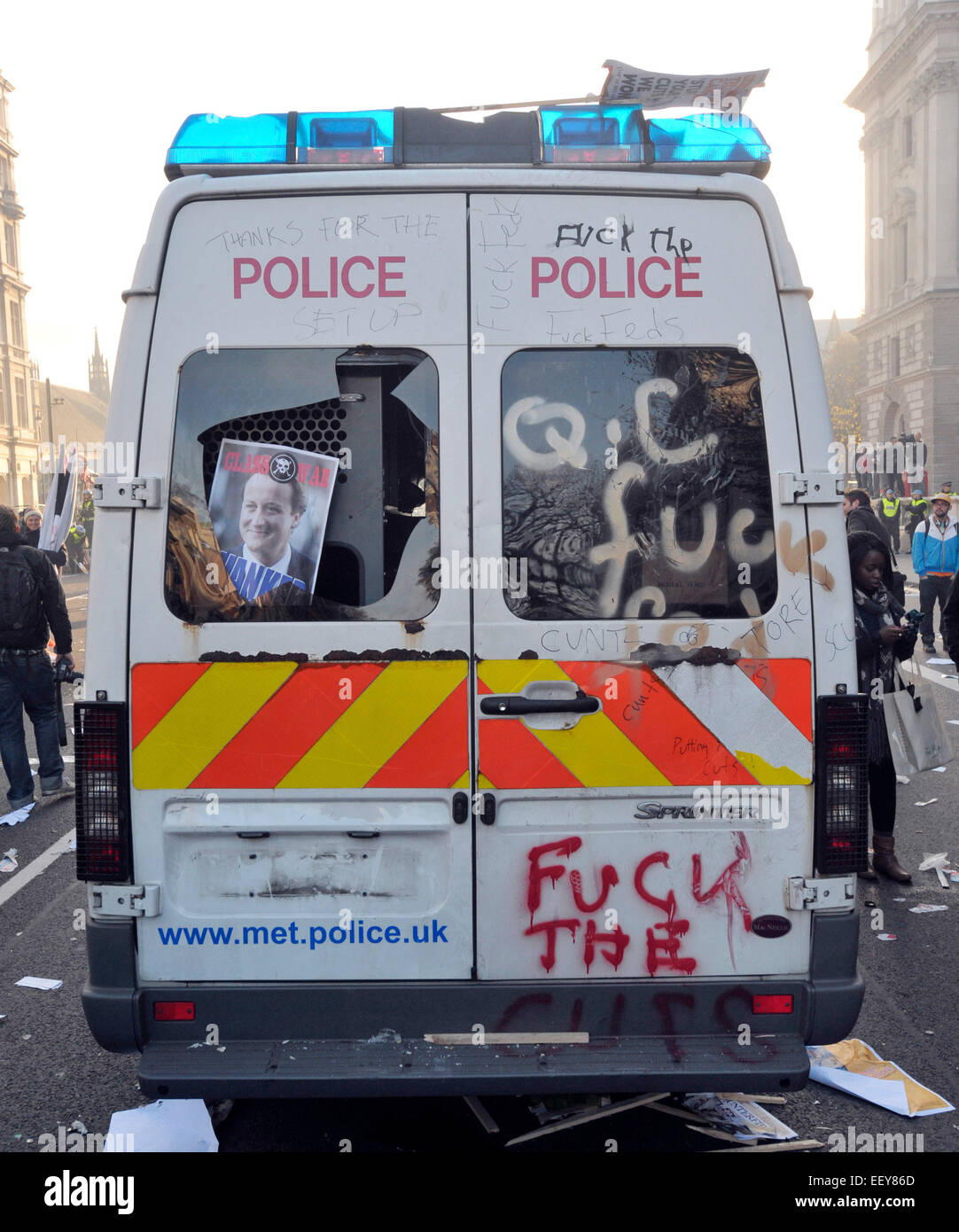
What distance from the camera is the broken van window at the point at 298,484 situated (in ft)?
10.4

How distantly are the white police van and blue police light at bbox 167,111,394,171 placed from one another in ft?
0.30

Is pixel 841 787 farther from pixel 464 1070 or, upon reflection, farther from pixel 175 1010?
pixel 175 1010

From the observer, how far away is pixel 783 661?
3.17 metres

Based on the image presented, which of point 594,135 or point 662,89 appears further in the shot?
point 662,89

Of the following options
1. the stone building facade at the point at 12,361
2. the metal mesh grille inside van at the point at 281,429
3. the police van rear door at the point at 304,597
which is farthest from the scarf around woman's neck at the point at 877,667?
the stone building facade at the point at 12,361

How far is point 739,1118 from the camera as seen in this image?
3748 millimetres

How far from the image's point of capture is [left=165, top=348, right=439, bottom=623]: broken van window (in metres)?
3.16

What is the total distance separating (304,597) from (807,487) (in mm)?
1398

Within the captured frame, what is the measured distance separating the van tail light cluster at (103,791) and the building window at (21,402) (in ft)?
247

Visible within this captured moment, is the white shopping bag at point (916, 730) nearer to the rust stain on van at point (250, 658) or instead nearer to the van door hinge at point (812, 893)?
the van door hinge at point (812, 893)

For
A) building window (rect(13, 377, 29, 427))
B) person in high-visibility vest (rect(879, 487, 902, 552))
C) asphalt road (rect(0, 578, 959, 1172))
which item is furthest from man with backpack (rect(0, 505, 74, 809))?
building window (rect(13, 377, 29, 427))

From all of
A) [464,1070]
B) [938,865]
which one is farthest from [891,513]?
[464,1070]
